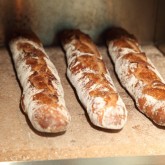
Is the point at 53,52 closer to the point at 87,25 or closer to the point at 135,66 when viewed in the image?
the point at 87,25

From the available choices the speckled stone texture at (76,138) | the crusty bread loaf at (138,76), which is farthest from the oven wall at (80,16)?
the speckled stone texture at (76,138)

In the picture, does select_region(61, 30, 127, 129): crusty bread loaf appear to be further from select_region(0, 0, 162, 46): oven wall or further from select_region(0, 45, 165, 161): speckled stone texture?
select_region(0, 0, 162, 46): oven wall

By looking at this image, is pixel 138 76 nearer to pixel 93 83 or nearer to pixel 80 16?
pixel 93 83

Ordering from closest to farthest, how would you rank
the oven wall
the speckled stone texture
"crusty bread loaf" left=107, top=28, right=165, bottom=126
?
the speckled stone texture → "crusty bread loaf" left=107, top=28, right=165, bottom=126 → the oven wall

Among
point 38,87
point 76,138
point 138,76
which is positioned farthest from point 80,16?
point 76,138

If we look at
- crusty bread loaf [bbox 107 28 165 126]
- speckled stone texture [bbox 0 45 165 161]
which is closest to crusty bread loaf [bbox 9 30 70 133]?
speckled stone texture [bbox 0 45 165 161]

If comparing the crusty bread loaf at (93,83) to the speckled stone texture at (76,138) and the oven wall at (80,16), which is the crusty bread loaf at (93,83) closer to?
the speckled stone texture at (76,138)

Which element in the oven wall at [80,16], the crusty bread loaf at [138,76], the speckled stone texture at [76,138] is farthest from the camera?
the oven wall at [80,16]
